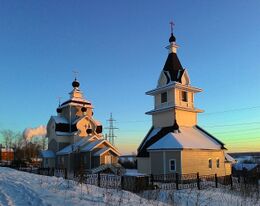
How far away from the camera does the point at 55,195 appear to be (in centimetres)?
908

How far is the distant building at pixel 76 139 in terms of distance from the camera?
1494 inches

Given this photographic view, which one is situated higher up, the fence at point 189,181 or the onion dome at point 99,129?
the onion dome at point 99,129

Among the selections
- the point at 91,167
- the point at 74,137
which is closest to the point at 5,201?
the point at 91,167

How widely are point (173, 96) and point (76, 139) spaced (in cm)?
1801

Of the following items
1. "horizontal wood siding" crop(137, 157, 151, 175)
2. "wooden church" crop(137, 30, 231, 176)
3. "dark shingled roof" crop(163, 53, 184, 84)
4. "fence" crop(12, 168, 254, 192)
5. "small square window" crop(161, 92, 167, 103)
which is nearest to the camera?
"fence" crop(12, 168, 254, 192)

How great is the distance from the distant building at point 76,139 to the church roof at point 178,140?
9.94 m

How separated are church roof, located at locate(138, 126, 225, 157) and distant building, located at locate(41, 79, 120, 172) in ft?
32.6

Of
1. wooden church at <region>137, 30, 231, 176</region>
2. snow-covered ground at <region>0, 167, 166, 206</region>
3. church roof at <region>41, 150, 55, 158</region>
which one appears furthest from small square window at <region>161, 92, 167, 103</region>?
snow-covered ground at <region>0, 167, 166, 206</region>

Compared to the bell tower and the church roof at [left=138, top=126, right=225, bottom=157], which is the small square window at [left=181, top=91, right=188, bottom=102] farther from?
the church roof at [left=138, top=126, right=225, bottom=157]

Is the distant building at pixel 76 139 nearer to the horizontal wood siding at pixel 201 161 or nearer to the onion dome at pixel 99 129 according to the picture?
A: the onion dome at pixel 99 129

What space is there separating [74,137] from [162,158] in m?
20.0

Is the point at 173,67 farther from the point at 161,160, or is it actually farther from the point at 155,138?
the point at 161,160

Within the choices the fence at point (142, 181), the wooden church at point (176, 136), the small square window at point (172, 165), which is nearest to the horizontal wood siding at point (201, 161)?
the wooden church at point (176, 136)

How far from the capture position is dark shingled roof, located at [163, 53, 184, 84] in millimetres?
30234
